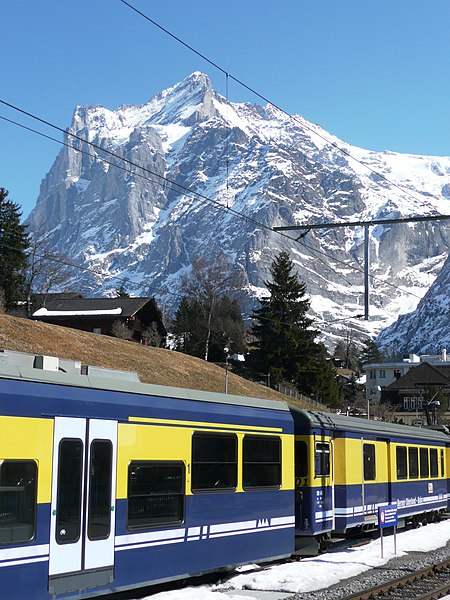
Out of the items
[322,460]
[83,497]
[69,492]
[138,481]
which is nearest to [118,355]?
[322,460]

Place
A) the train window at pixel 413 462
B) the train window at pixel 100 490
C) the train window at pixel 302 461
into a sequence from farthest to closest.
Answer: the train window at pixel 413 462
the train window at pixel 302 461
the train window at pixel 100 490

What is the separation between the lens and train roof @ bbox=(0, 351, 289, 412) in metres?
11.7

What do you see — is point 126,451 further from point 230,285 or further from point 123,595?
point 230,285

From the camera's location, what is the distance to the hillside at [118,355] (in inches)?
1993

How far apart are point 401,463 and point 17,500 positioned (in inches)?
655

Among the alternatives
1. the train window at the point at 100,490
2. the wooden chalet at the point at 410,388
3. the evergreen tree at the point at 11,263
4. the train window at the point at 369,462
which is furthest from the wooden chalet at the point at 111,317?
the train window at the point at 100,490

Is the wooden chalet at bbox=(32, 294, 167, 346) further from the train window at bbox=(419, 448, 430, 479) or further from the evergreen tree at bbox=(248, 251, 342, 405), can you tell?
the train window at bbox=(419, 448, 430, 479)

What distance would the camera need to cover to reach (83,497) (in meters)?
12.0

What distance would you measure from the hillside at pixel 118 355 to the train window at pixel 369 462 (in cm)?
2777

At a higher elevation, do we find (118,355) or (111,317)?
(111,317)

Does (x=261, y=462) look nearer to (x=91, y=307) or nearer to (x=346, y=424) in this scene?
(x=346, y=424)

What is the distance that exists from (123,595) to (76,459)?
2912mm

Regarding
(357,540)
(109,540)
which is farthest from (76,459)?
(357,540)

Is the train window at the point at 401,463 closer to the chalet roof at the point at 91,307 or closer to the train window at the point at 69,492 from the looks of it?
the train window at the point at 69,492
